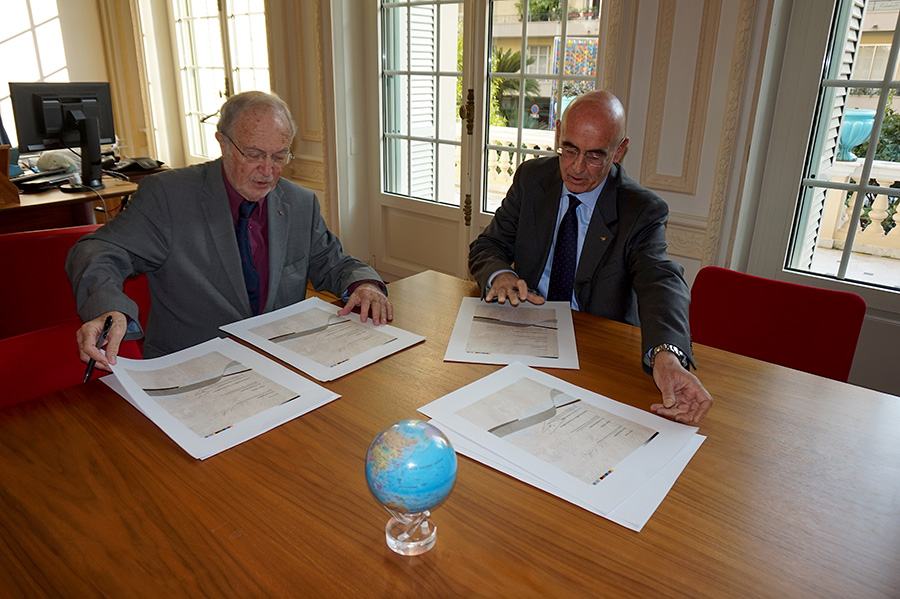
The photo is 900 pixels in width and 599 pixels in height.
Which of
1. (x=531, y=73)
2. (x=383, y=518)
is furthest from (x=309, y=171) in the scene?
(x=383, y=518)

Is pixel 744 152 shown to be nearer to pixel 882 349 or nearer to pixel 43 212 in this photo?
pixel 882 349

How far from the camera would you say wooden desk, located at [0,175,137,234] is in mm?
2924

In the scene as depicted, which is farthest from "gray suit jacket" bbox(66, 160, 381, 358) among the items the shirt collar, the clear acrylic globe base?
the clear acrylic globe base

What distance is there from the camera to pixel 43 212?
120 inches

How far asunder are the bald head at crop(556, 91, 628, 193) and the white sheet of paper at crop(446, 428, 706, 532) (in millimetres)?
938

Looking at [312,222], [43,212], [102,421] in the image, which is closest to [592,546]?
[102,421]

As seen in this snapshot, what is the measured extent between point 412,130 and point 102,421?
10.7ft

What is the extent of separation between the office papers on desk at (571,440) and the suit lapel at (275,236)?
79 cm

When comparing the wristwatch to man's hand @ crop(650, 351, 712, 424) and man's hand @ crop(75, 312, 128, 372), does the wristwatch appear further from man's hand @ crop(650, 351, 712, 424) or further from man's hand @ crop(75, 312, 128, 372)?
man's hand @ crop(75, 312, 128, 372)

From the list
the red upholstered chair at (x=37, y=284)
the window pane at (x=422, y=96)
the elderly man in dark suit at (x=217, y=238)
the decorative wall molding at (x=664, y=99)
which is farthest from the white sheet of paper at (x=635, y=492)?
the window pane at (x=422, y=96)

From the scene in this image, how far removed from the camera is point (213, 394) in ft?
3.79

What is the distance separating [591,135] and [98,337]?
1.35 m

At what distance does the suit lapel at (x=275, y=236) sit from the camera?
1.73 metres

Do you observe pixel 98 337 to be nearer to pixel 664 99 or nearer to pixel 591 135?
pixel 591 135
